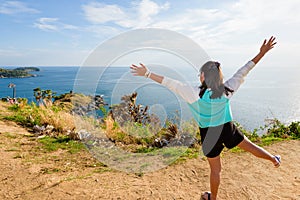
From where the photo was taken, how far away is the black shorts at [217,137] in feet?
8.07

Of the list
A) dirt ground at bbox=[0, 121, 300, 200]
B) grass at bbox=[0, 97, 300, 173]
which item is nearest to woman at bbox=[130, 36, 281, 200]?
dirt ground at bbox=[0, 121, 300, 200]

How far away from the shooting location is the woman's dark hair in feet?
7.72

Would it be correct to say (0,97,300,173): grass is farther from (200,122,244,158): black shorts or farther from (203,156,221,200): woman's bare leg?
(200,122,244,158): black shorts

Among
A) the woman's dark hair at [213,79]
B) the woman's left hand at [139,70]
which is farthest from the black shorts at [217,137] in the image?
the woman's left hand at [139,70]

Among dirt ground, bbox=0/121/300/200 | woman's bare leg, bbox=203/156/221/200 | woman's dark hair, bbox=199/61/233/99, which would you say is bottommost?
dirt ground, bbox=0/121/300/200

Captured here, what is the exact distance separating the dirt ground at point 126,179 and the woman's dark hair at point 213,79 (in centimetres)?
163

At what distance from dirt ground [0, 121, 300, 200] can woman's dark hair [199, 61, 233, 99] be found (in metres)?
1.63

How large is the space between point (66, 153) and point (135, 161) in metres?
1.50

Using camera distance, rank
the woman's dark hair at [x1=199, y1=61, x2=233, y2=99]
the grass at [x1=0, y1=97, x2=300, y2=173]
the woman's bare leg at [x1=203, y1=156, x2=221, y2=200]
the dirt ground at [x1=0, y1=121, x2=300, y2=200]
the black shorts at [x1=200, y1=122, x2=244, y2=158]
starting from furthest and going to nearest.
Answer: the grass at [x1=0, y1=97, x2=300, y2=173] < the dirt ground at [x1=0, y1=121, x2=300, y2=200] < the woman's bare leg at [x1=203, y1=156, x2=221, y2=200] < the black shorts at [x1=200, y1=122, x2=244, y2=158] < the woman's dark hair at [x1=199, y1=61, x2=233, y2=99]

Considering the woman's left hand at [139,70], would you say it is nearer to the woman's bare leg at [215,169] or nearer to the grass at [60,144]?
the woman's bare leg at [215,169]

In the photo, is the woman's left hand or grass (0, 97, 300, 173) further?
grass (0, 97, 300, 173)

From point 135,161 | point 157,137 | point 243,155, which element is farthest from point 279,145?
point 135,161

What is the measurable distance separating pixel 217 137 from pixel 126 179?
1.79 meters

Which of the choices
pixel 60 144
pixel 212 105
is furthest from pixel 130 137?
pixel 212 105
